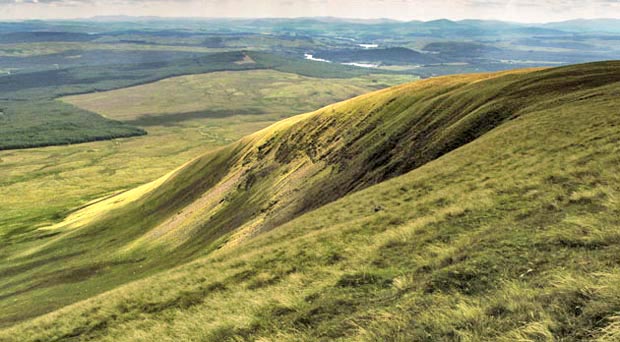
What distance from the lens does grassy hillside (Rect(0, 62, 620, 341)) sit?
12930mm

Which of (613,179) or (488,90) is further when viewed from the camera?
(488,90)

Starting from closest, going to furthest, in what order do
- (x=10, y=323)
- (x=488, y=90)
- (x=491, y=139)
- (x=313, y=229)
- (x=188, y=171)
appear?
1. (x=313, y=229)
2. (x=491, y=139)
3. (x=10, y=323)
4. (x=488, y=90)
5. (x=188, y=171)

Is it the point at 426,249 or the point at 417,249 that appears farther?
the point at 417,249

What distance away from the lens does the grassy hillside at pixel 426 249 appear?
509 inches

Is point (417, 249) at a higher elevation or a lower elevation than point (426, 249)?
lower

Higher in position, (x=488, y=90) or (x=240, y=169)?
(x=488, y=90)

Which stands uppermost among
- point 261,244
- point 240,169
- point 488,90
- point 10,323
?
point 488,90

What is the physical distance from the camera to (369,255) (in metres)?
21.5

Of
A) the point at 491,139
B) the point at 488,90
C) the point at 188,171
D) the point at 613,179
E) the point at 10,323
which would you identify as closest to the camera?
the point at 613,179

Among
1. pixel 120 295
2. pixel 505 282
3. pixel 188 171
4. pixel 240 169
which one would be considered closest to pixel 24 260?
pixel 188 171

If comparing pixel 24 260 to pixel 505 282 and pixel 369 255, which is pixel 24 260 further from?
pixel 505 282

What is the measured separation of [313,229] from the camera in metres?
33.4

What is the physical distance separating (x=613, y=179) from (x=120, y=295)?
30.5 metres

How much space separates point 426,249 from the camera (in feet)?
65.8
